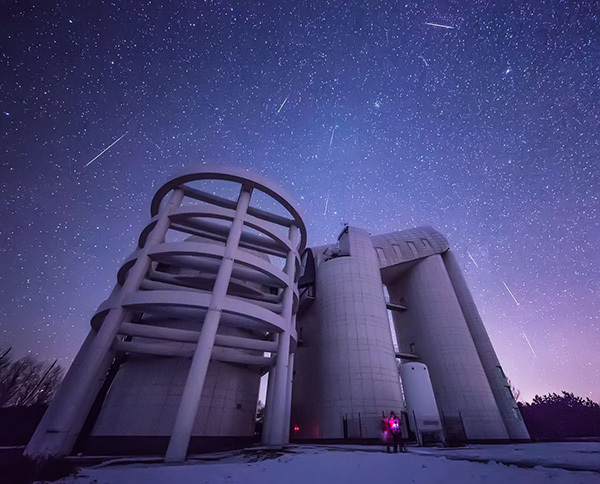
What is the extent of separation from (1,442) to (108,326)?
29733 millimetres

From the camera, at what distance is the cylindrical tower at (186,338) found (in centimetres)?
1430

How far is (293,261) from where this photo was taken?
23266mm

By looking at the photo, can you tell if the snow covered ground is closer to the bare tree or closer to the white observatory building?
the white observatory building

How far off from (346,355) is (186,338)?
627 inches

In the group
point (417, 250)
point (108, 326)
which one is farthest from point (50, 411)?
point (417, 250)

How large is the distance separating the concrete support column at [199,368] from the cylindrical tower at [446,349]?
26391 mm

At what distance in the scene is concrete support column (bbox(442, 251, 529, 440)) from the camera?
27484 mm

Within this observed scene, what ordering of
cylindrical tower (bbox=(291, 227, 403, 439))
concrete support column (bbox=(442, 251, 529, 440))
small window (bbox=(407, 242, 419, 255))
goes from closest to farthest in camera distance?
cylindrical tower (bbox=(291, 227, 403, 439)) < concrete support column (bbox=(442, 251, 529, 440)) < small window (bbox=(407, 242, 419, 255))

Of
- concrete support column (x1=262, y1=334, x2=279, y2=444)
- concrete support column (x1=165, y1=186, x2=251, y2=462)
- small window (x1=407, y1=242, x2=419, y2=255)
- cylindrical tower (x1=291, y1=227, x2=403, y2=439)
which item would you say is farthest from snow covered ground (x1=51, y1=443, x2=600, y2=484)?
small window (x1=407, y1=242, x2=419, y2=255)

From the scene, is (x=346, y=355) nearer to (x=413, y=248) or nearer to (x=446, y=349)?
(x=446, y=349)

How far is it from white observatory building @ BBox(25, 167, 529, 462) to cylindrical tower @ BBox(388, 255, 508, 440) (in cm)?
14

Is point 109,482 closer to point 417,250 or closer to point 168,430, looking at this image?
point 168,430

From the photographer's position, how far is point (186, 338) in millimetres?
16672

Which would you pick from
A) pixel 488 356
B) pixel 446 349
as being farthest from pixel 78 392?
pixel 488 356
